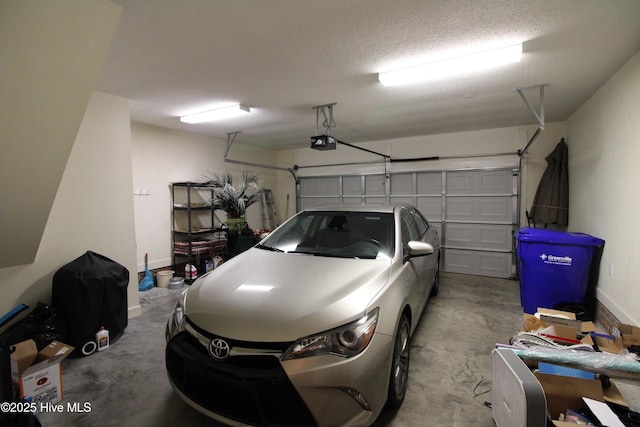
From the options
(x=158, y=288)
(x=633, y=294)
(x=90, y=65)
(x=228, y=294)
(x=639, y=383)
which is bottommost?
(x=158, y=288)

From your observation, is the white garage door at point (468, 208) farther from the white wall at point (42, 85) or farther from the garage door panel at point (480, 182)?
the white wall at point (42, 85)

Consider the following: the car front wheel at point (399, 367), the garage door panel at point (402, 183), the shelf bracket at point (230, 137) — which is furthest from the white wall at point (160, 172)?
the car front wheel at point (399, 367)

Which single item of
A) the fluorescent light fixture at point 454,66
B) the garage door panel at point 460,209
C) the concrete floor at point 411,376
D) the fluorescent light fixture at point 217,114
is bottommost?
the concrete floor at point 411,376

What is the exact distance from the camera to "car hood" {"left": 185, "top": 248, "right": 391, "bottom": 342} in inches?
55.9

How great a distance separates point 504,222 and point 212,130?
18.0 ft

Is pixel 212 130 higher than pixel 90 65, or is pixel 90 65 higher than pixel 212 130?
pixel 212 130

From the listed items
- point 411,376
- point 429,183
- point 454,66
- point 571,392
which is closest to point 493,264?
point 429,183

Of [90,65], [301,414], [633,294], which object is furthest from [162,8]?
[633,294]

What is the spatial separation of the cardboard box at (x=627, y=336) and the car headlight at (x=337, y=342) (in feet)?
6.31

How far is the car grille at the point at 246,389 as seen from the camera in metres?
1.31

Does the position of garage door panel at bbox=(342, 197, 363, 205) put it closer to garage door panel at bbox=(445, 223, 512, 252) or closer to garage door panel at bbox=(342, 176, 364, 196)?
garage door panel at bbox=(342, 176, 364, 196)

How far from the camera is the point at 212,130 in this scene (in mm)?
5062

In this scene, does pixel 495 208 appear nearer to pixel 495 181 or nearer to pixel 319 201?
pixel 495 181

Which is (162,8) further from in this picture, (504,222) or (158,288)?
(504,222)
